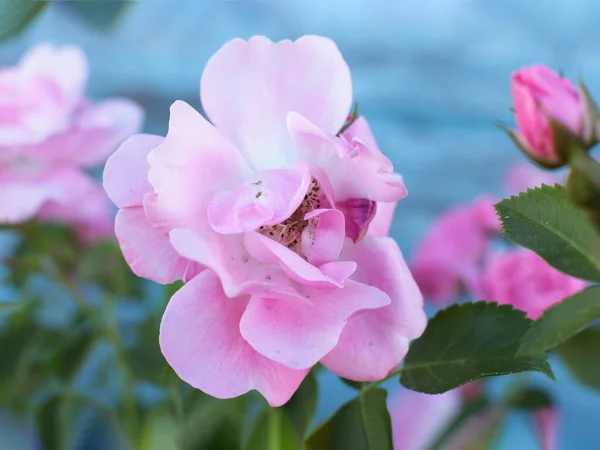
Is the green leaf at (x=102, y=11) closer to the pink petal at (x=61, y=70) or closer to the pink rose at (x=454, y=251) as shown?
the pink petal at (x=61, y=70)

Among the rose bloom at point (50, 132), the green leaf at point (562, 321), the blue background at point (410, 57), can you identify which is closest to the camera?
the green leaf at point (562, 321)

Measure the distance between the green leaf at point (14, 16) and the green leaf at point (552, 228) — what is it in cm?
25

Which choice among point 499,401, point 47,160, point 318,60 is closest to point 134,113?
point 47,160

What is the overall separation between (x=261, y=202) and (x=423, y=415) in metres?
0.33

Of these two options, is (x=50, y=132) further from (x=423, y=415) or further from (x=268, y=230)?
(x=423, y=415)

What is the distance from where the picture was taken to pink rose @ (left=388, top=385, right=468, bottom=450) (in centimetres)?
44

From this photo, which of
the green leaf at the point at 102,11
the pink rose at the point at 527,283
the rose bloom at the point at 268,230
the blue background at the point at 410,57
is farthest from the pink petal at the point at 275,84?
the blue background at the point at 410,57

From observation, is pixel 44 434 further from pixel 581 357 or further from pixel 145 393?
pixel 581 357

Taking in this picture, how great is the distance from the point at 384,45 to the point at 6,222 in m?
0.49

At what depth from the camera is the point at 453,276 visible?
0.44m

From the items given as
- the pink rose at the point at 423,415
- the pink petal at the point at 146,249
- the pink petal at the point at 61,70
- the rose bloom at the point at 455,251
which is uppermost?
the pink petal at the point at 146,249

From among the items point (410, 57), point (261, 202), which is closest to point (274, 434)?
point (261, 202)

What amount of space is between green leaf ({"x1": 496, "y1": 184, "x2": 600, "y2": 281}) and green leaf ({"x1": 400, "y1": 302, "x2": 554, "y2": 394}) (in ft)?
0.11

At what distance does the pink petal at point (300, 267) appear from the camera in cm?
18
